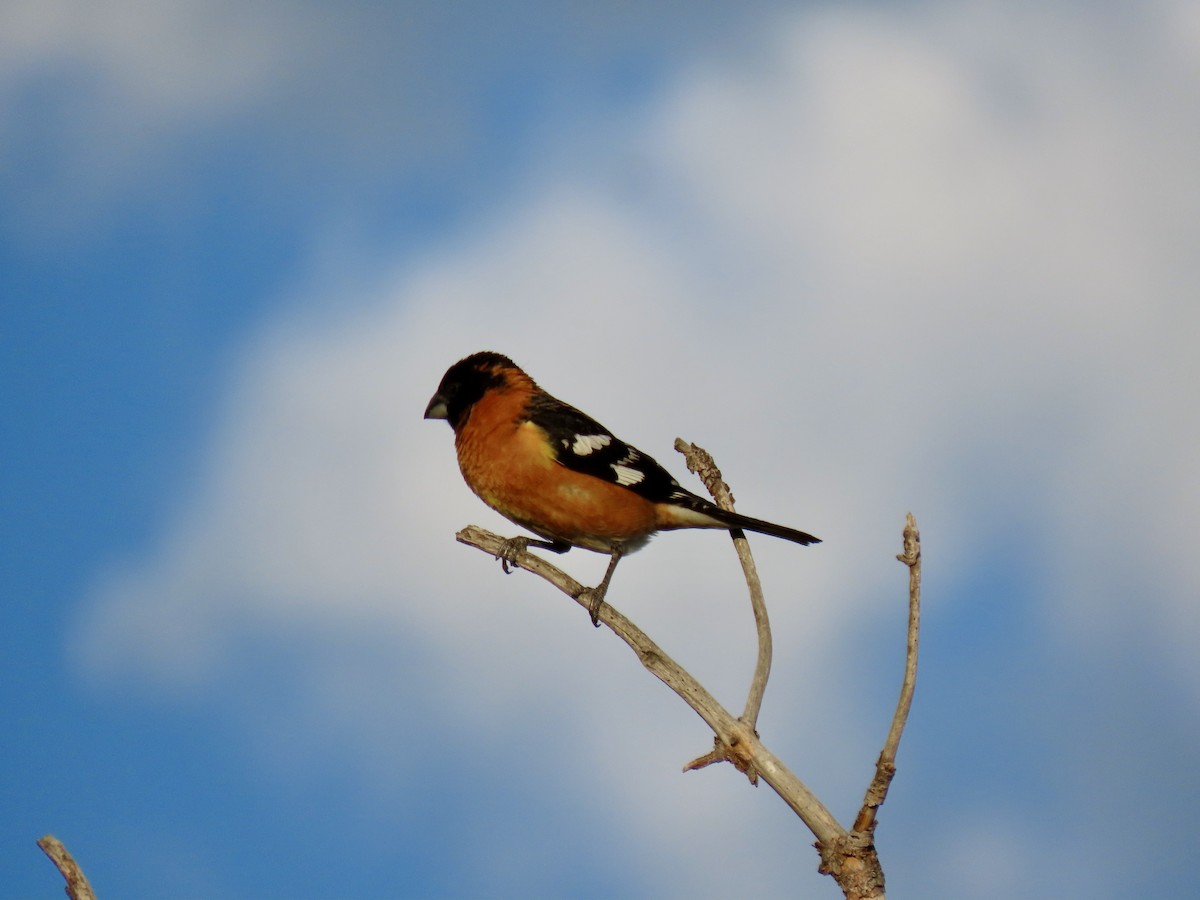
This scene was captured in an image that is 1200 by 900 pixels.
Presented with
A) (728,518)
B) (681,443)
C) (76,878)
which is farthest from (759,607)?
(76,878)

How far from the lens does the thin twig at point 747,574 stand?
661cm

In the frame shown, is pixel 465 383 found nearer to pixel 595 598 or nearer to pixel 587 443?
pixel 587 443

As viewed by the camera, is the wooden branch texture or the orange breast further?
the orange breast

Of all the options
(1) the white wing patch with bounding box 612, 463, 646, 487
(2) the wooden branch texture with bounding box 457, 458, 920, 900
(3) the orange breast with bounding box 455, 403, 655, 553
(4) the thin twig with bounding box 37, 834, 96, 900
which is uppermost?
(1) the white wing patch with bounding box 612, 463, 646, 487

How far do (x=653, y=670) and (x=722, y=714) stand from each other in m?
0.46

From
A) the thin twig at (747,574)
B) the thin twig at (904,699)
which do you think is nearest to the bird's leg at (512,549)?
the thin twig at (747,574)

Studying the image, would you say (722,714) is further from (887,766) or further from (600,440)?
(600,440)

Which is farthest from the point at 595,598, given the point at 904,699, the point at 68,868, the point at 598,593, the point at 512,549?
the point at 68,868

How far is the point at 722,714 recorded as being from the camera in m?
6.43

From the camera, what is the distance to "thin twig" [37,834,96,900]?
5133 mm

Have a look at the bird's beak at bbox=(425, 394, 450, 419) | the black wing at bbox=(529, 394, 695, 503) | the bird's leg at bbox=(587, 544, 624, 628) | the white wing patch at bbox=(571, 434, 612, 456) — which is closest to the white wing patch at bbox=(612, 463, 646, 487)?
the black wing at bbox=(529, 394, 695, 503)

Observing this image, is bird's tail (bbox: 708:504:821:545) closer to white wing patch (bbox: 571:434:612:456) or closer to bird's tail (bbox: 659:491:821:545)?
bird's tail (bbox: 659:491:821:545)

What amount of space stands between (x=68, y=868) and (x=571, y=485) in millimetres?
3964

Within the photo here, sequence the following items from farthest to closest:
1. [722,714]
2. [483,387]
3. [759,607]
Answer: [483,387] < [759,607] < [722,714]
